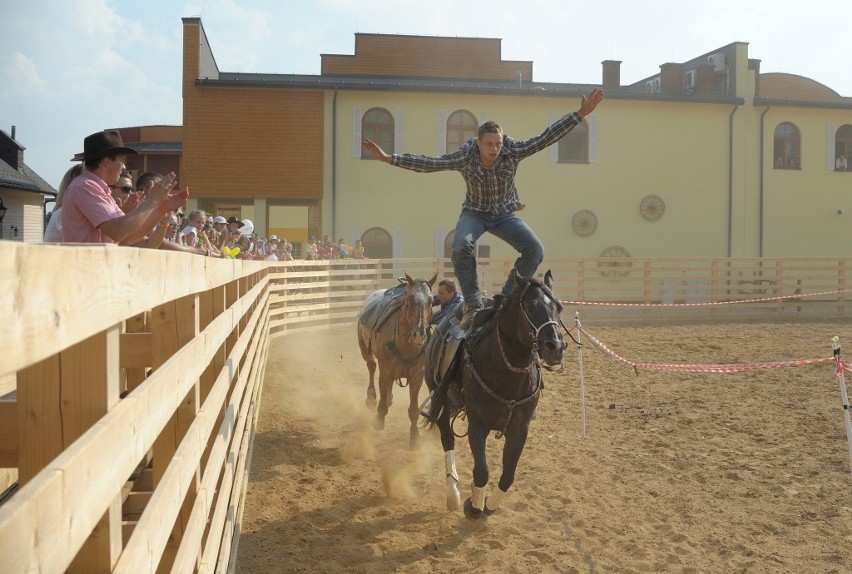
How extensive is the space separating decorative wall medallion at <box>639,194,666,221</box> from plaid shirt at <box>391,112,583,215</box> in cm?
2591

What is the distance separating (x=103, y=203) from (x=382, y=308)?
6378 mm

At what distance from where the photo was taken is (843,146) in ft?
114

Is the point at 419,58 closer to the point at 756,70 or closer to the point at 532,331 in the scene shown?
the point at 756,70

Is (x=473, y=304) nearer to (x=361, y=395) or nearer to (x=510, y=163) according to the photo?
(x=510, y=163)

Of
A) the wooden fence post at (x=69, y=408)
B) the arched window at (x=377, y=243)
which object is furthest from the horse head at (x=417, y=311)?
the arched window at (x=377, y=243)

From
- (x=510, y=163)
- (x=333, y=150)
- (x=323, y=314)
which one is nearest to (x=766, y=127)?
(x=333, y=150)

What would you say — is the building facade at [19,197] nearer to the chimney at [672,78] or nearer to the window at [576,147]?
the window at [576,147]

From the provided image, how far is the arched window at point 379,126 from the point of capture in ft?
102

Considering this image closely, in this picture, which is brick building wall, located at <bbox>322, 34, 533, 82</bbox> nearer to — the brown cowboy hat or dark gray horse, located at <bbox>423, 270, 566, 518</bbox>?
dark gray horse, located at <bbox>423, 270, 566, 518</bbox>

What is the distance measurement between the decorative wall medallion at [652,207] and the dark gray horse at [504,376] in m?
26.6

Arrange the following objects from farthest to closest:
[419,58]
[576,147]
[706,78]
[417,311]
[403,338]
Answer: [419,58]
[706,78]
[576,147]
[403,338]
[417,311]

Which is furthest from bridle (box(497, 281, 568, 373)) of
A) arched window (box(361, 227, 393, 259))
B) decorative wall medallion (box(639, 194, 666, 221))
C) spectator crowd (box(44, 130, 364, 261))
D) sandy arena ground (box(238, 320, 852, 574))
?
decorative wall medallion (box(639, 194, 666, 221))

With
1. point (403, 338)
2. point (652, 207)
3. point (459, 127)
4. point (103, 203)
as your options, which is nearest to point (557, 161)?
point (459, 127)

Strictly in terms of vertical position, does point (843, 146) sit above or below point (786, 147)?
above
